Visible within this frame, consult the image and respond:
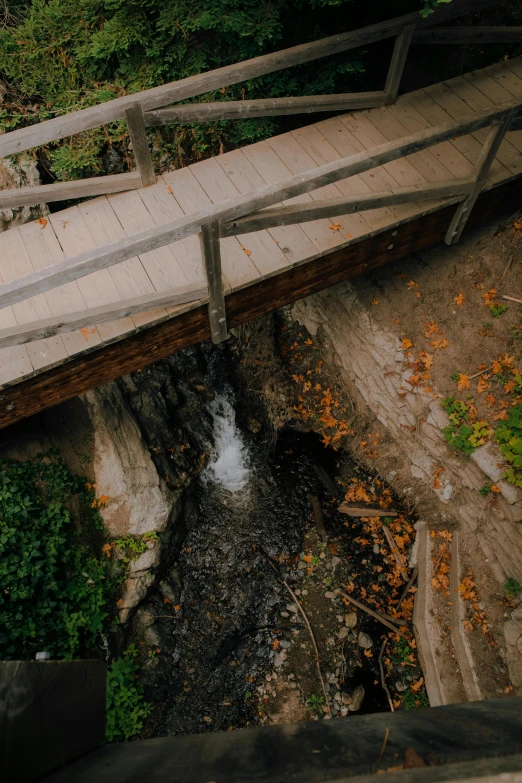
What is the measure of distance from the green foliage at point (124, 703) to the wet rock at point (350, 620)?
2412 millimetres

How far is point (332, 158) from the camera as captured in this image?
16.4 ft

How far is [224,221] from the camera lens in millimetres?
3584

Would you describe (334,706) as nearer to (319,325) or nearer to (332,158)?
(319,325)

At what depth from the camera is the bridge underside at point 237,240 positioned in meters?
4.20

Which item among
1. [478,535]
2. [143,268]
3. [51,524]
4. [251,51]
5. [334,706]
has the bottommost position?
[334,706]

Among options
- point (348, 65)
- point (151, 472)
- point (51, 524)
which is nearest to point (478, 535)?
point (151, 472)

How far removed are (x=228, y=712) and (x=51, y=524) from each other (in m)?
2.86

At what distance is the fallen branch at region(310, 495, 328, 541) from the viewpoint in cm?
643

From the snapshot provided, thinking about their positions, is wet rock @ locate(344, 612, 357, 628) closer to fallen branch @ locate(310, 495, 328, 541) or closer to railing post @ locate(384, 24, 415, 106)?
fallen branch @ locate(310, 495, 328, 541)

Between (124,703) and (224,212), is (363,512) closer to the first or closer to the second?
(124,703)

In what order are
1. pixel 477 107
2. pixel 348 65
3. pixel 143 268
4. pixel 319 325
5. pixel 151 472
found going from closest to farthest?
pixel 143 268 < pixel 348 65 < pixel 477 107 < pixel 151 472 < pixel 319 325

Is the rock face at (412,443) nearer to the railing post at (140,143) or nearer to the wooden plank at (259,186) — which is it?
the wooden plank at (259,186)

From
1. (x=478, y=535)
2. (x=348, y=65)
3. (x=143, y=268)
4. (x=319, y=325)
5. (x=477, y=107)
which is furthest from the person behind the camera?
(x=319, y=325)

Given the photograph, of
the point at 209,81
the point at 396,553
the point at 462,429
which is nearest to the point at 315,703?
the point at 396,553
